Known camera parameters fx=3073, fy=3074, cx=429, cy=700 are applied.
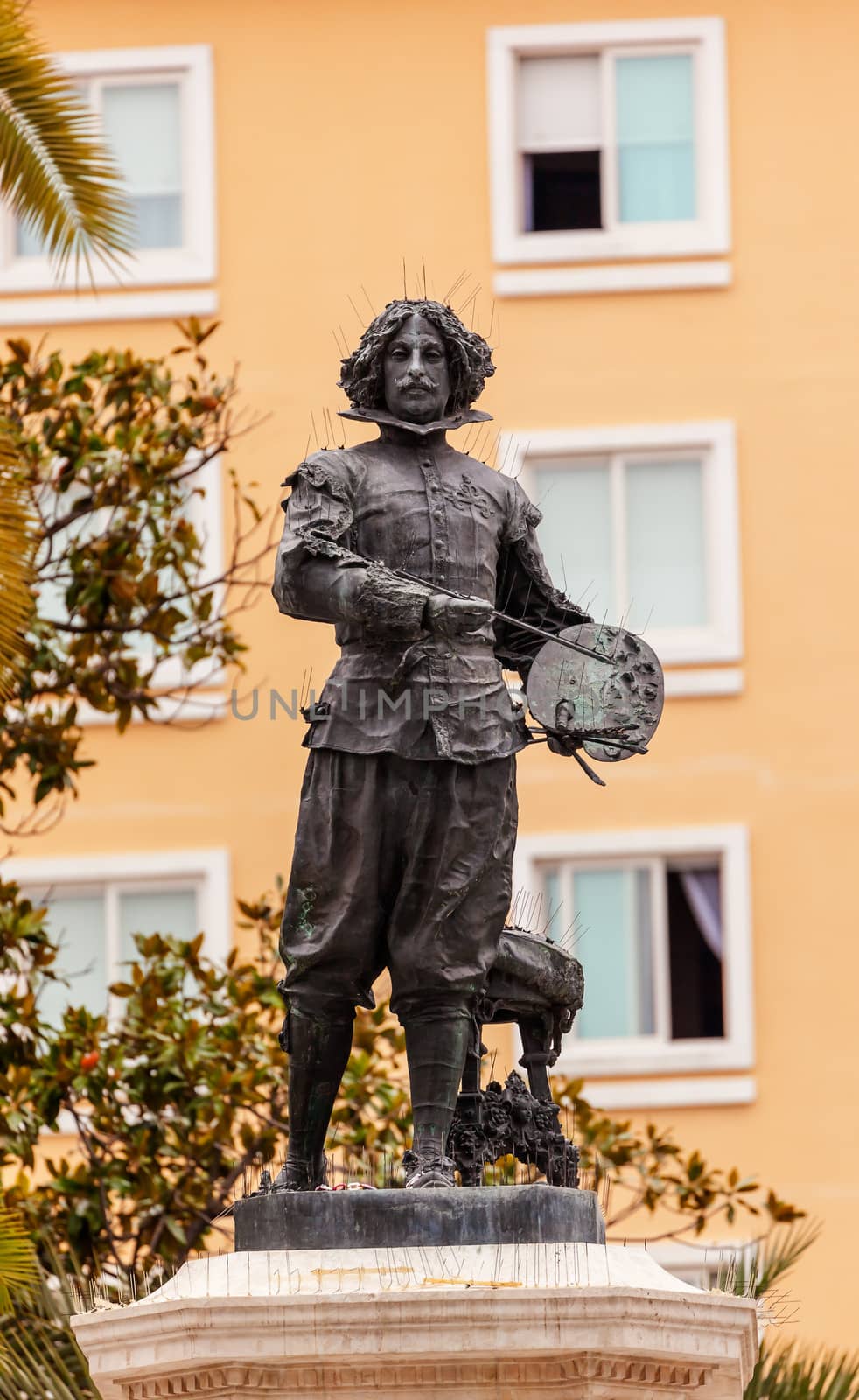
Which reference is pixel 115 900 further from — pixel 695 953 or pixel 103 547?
pixel 103 547

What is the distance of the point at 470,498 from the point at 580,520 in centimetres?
1368

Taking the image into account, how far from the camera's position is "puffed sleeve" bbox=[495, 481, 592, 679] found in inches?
360

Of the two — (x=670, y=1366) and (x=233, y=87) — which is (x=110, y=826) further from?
(x=670, y=1366)

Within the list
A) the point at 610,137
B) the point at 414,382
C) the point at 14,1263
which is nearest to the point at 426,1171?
the point at 414,382

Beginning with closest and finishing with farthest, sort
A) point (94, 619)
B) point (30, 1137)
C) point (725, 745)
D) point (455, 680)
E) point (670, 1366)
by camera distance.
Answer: point (670, 1366) < point (455, 680) < point (30, 1137) < point (94, 619) < point (725, 745)

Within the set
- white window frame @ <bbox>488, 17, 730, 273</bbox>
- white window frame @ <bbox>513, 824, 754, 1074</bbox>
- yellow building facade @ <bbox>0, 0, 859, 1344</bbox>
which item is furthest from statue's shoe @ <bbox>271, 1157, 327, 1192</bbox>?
white window frame @ <bbox>488, 17, 730, 273</bbox>

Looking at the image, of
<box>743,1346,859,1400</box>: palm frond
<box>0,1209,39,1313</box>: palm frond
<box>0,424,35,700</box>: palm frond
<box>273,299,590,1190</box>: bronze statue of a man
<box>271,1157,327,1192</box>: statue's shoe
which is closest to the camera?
<box>273,299,590,1190</box>: bronze statue of a man

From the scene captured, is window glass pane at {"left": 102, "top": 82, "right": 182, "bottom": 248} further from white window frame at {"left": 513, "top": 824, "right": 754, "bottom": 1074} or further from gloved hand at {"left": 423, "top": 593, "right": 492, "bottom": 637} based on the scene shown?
gloved hand at {"left": 423, "top": 593, "right": 492, "bottom": 637}

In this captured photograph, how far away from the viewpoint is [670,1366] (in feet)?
26.8

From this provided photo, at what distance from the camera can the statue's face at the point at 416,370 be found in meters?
8.92

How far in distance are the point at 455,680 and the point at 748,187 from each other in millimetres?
14945

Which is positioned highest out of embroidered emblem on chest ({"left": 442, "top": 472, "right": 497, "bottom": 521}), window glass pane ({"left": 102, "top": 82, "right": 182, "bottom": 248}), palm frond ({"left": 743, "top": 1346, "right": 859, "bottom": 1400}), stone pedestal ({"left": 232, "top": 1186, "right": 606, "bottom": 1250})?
window glass pane ({"left": 102, "top": 82, "right": 182, "bottom": 248})

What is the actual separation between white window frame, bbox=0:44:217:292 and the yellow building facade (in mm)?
33

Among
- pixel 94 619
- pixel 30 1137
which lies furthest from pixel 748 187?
pixel 30 1137
